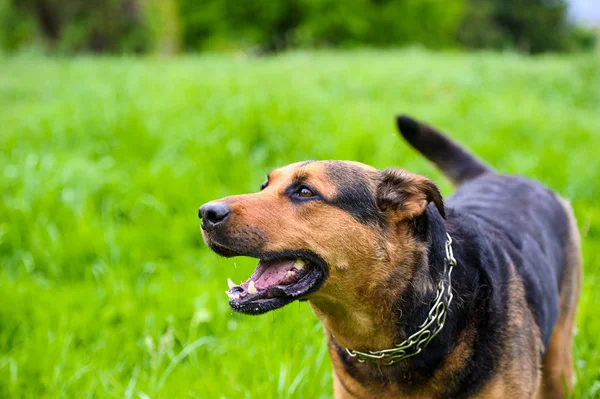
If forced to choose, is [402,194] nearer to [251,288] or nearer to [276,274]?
[276,274]

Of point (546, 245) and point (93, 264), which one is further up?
point (546, 245)

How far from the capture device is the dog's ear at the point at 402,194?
2.57 meters

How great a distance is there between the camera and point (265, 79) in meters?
9.43

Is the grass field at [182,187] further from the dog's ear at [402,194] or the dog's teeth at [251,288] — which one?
the dog's ear at [402,194]

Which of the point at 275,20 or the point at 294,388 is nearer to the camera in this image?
the point at 294,388

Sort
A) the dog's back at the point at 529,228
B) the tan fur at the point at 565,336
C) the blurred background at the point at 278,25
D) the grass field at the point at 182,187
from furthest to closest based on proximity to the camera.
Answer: the blurred background at the point at 278,25
the grass field at the point at 182,187
the tan fur at the point at 565,336
the dog's back at the point at 529,228

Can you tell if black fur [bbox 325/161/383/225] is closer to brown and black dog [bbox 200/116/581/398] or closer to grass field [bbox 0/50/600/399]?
brown and black dog [bbox 200/116/581/398]

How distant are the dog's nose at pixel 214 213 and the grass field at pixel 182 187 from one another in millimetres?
1177

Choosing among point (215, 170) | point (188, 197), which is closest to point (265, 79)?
point (215, 170)

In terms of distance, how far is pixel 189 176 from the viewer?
5.68 m

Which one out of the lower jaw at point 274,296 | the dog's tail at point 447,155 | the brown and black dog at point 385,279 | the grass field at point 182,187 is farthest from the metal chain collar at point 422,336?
the dog's tail at point 447,155

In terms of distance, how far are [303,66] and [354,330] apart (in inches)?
402

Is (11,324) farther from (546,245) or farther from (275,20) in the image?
(275,20)

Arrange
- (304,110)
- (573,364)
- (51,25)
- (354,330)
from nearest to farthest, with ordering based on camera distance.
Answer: (354,330) → (573,364) → (304,110) → (51,25)
